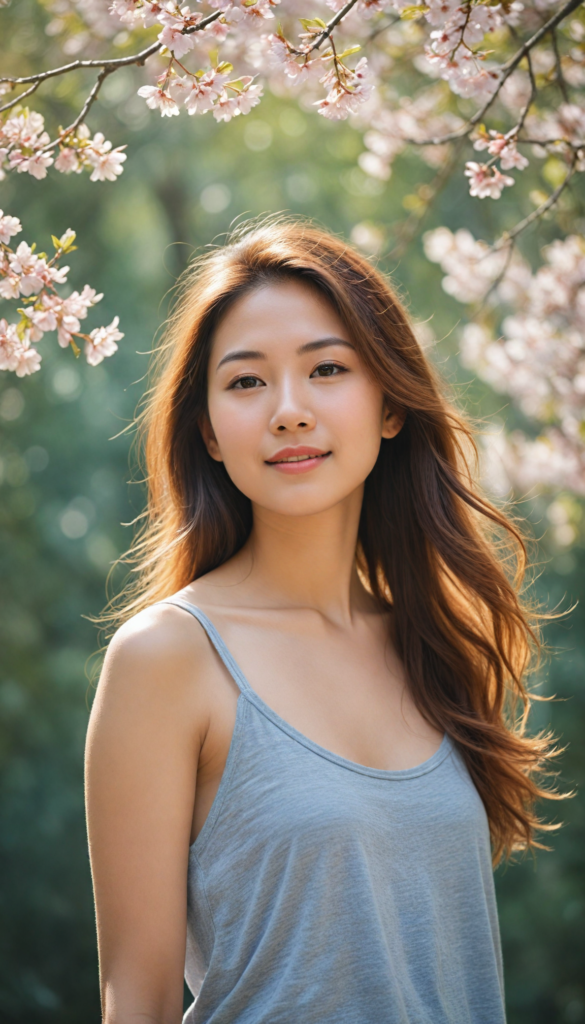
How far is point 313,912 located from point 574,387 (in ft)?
7.03

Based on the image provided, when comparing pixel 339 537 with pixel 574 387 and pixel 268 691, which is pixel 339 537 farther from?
pixel 574 387

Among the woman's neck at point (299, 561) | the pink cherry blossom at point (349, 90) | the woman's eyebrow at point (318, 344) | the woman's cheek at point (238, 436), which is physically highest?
the pink cherry blossom at point (349, 90)

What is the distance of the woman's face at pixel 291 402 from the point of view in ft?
4.90

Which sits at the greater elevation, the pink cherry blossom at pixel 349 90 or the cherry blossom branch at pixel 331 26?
the cherry blossom branch at pixel 331 26

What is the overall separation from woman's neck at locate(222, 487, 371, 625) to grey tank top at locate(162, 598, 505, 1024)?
0.91 ft

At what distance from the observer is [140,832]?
4.11 feet

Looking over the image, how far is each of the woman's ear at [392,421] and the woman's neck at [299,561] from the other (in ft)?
0.49

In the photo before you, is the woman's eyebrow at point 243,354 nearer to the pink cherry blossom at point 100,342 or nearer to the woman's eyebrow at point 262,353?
the woman's eyebrow at point 262,353

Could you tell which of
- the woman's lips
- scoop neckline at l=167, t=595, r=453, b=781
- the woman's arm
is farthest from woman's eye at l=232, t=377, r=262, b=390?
the woman's arm

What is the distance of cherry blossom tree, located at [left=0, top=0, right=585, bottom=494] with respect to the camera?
132 cm

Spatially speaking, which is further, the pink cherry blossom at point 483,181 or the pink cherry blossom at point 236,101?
the pink cherry blossom at point 483,181

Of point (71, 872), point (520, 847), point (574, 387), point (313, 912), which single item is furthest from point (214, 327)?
point (71, 872)

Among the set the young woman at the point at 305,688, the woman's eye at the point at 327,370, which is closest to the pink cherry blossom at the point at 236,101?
the young woman at the point at 305,688

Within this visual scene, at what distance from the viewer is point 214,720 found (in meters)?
1.34
